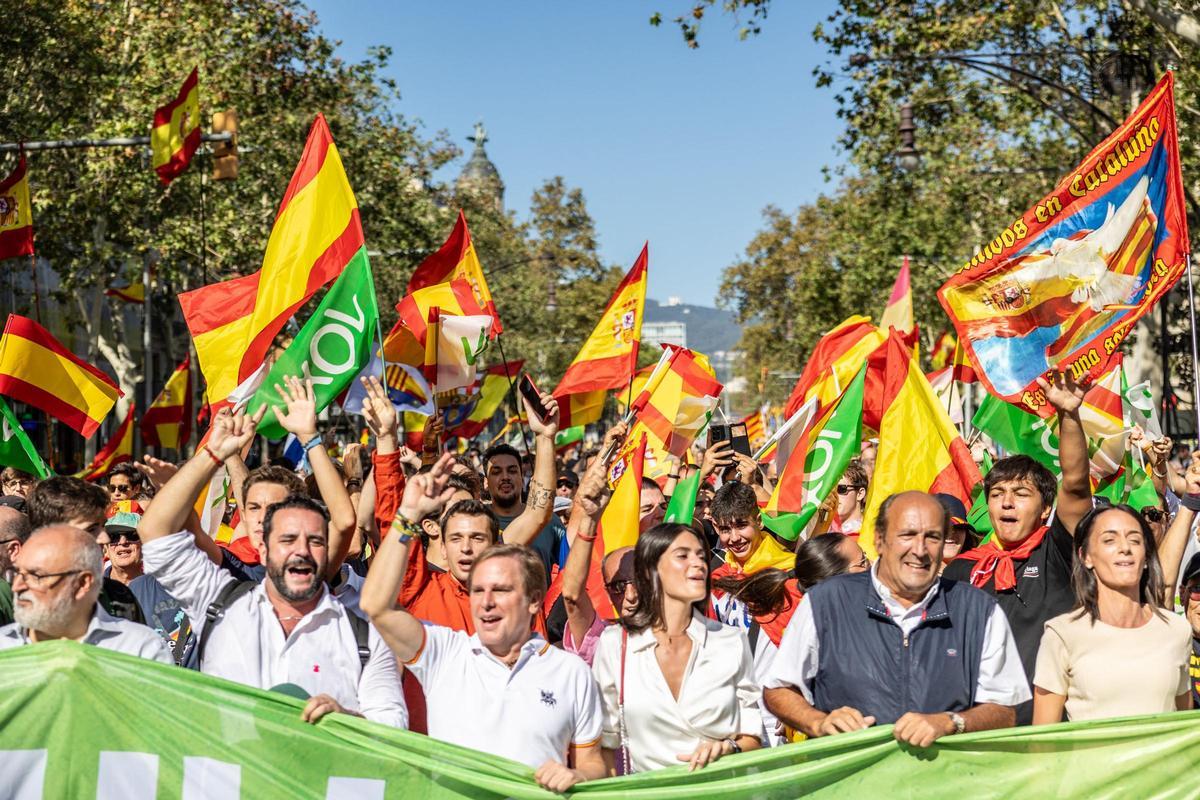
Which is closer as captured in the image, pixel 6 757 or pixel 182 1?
pixel 6 757

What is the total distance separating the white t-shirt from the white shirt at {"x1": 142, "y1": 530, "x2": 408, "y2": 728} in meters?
2.07

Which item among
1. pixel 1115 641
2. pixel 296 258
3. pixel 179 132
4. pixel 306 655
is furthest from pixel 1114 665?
pixel 179 132

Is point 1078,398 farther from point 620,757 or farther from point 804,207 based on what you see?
point 804,207

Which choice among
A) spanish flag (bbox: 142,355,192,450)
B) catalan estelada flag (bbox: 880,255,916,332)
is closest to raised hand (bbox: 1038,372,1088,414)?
catalan estelada flag (bbox: 880,255,916,332)

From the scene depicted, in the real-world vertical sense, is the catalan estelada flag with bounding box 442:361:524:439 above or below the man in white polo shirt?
above

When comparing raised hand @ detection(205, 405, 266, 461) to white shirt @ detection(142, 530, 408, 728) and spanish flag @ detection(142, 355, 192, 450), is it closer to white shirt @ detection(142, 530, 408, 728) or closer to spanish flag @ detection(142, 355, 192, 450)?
white shirt @ detection(142, 530, 408, 728)

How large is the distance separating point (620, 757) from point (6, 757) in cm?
183

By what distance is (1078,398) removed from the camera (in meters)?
5.81

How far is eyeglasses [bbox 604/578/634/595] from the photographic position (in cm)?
540

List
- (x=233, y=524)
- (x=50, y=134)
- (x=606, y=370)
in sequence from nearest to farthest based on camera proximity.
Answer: (x=233, y=524)
(x=606, y=370)
(x=50, y=134)

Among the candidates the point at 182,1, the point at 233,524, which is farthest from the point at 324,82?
the point at 233,524

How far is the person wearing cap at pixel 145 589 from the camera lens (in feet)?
16.8

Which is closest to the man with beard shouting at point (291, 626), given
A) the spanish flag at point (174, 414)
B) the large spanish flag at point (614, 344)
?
the large spanish flag at point (614, 344)

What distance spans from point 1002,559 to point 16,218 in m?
11.6
